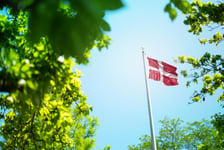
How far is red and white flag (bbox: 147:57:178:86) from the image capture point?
547 inches

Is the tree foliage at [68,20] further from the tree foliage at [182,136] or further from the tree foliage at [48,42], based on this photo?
the tree foliage at [182,136]

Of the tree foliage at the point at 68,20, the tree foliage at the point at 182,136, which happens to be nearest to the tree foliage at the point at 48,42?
the tree foliage at the point at 68,20

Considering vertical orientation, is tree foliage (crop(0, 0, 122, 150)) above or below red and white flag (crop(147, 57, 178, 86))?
below

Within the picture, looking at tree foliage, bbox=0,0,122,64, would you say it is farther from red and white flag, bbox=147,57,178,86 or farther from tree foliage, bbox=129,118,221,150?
tree foliage, bbox=129,118,221,150

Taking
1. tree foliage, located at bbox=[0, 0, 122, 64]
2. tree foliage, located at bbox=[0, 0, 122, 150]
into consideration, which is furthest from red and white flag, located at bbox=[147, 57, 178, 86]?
tree foliage, located at bbox=[0, 0, 122, 64]

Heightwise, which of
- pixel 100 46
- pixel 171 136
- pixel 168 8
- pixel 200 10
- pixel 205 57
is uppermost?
pixel 200 10

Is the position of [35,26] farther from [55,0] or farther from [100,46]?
[100,46]

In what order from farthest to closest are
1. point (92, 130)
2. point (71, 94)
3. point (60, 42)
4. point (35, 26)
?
point (92, 130), point (71, 94), point (60, 42), point (35, 26)

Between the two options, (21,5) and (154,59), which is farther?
(154,59)

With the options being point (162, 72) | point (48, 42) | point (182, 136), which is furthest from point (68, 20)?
point (182, 136)

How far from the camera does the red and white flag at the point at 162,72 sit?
13.9 meters

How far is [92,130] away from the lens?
18828mm

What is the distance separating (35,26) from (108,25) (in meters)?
0.82

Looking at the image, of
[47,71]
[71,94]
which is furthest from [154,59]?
[47,71]
